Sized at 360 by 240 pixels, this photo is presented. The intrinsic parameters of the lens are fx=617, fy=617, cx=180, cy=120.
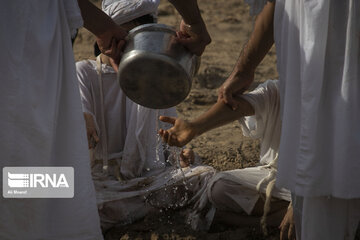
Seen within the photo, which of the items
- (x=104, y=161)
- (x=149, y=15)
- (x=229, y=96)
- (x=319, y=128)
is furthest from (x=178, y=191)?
(x=319, y=128)

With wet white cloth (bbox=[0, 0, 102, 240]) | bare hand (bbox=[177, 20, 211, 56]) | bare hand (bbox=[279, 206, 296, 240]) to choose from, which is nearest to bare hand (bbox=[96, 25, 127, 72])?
bare hand (bbox=[177, 20, 211, 56])

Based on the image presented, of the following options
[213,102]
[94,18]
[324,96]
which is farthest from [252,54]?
[213,102]

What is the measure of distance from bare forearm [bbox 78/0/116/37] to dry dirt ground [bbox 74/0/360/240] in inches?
48.3

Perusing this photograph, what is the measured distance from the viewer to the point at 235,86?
3.43 meters

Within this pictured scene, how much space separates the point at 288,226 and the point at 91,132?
1.30m

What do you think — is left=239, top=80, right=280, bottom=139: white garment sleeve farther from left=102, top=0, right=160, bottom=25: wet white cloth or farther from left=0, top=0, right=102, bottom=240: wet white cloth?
left=0, top=0, right=102, bottom=240: wet white cloth

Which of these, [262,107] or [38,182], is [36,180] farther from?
[262,107]

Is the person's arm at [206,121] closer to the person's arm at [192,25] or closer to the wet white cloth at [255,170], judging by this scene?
the wet white cloth at [255,170]

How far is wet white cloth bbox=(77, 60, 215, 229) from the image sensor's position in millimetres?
3828

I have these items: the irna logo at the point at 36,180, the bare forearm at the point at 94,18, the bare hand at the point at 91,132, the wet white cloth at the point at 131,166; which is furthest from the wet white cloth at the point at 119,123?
the irna logo at the point at 36,180

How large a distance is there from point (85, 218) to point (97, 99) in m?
1.40

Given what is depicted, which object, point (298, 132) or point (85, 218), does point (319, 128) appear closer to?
point (298, 132)

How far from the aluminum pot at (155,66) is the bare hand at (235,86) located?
1.04 feet

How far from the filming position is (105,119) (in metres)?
4.08
